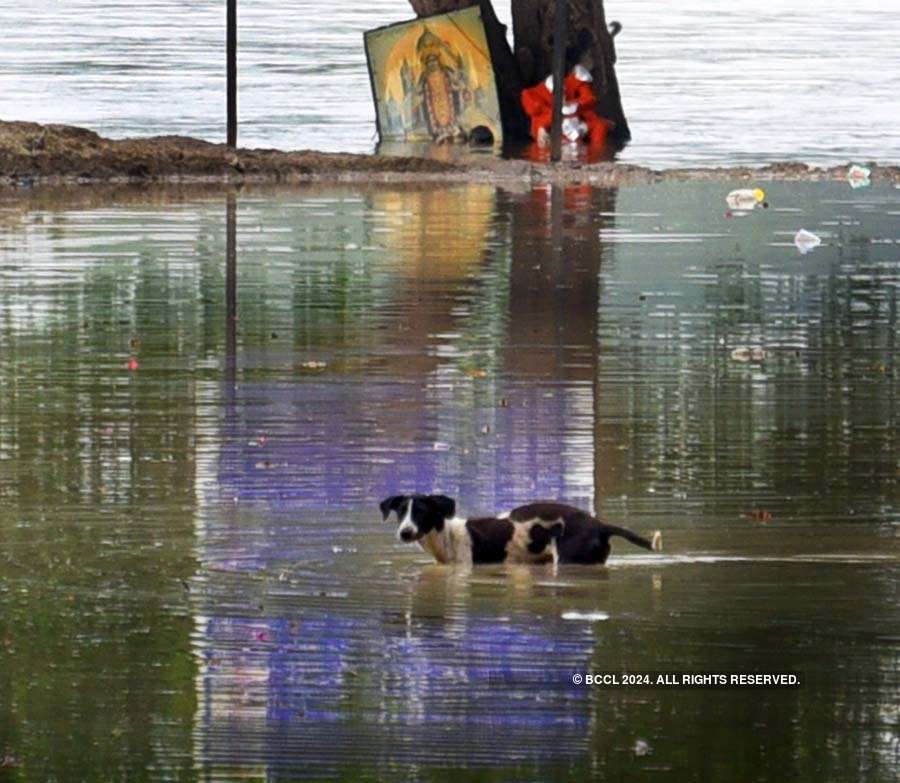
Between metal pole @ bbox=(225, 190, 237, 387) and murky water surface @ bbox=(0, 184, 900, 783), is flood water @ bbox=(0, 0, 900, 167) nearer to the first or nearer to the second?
metal pole @ bbox=(225, 190, 237, 387)

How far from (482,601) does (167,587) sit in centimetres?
99

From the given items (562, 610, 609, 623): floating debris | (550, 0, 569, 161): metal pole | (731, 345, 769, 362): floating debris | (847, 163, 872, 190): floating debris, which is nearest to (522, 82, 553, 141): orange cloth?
(550, 0, 569, 161): metal pole

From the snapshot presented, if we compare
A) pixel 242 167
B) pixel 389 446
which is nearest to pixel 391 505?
pixel 389 446

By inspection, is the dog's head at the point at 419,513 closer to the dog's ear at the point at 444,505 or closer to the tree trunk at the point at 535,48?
the dog's ear at the point at 444,505

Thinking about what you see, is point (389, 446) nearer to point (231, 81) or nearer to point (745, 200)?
point (745, 200)

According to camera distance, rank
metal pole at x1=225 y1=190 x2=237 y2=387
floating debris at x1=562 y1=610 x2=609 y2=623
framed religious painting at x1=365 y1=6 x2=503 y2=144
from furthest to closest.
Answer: framed religious painting at x1=365 y1=6 x2=503 y2=144, metal pole at x1=225 y1=190 x2=237 y2=387, floating debris at x1=562 y1=610 x2=609 y2=623

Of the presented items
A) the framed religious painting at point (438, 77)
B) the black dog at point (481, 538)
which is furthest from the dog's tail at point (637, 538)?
the framed religious painting at point (438, 77)

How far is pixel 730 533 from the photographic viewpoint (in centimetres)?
998

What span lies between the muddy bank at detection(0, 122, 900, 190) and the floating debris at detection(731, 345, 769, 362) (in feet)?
24.5

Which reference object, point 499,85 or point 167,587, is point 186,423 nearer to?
point 167,587

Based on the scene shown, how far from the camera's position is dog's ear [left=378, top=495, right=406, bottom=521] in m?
9.48

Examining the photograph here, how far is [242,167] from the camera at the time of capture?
2131 cm

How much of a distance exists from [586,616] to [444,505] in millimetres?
886

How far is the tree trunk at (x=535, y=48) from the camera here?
2516 centimetres
